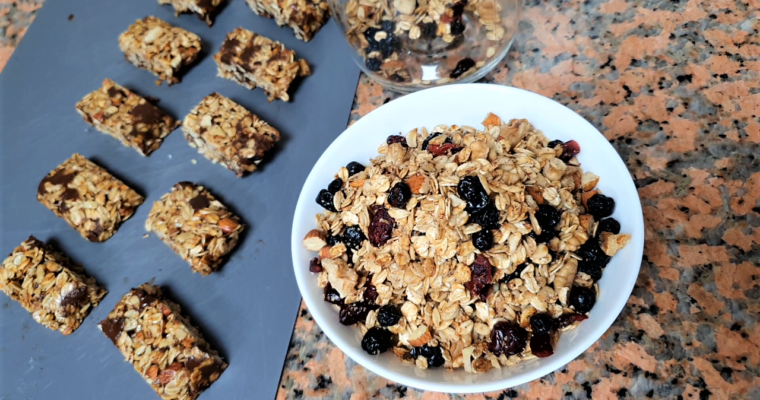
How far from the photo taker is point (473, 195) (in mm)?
911

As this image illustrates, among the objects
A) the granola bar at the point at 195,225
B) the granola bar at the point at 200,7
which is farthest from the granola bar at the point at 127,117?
the granola bar at the point at 200,7

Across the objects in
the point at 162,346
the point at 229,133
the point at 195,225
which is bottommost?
the point at 162,346

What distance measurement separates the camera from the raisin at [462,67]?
130 cm

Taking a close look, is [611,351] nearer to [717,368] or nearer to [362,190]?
[717,368]

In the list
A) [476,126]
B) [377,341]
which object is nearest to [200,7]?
[476,126]

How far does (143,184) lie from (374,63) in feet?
2.41

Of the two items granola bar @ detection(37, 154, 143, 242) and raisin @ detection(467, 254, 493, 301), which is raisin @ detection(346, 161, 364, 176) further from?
granola bar @ detection(37, 154, 143, 242)

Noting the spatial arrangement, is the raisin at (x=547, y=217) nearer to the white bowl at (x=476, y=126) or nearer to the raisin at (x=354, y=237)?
the white bowl at (x=476, y=126)

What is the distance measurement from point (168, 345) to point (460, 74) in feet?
3.09

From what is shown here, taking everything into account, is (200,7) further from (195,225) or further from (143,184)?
(195,225)

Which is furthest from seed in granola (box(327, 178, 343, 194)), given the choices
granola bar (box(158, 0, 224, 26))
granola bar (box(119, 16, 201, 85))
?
granola bar (box(158, 0, 224, 26))

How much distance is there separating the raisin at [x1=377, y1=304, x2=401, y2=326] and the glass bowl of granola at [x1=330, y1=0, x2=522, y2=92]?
0.61 meters

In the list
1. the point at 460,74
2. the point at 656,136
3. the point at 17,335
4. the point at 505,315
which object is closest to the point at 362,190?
the point at 505,315

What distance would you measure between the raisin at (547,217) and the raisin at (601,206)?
0.08 meters
